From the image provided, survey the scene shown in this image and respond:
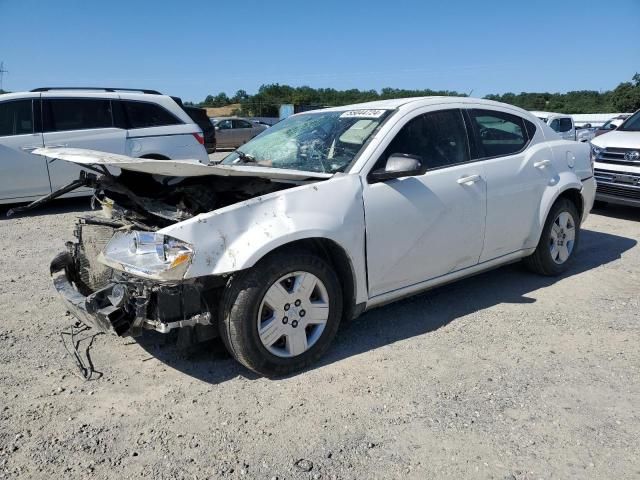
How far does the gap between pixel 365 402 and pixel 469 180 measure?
1966 mm

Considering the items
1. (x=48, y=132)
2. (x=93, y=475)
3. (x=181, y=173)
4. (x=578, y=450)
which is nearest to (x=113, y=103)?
(x=48, y=132)

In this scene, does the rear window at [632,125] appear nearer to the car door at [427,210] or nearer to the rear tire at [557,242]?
the rear tire at [557,242]

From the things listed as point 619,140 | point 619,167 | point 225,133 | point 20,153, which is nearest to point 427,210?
point 619,167

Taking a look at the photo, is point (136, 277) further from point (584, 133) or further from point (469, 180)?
point (584, 133)

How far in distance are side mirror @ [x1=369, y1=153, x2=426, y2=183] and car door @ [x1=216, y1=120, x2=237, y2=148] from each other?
2091 cm

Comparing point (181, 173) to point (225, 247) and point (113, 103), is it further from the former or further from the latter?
point (113, 103)

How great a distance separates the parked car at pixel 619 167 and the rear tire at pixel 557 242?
8.60 ft

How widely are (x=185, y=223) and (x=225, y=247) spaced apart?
0.84 ft

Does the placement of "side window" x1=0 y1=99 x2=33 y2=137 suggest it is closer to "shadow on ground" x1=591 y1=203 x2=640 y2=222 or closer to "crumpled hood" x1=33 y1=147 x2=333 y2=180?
"crumpled hood" x1=33 y1=147 x2=333 y2=180

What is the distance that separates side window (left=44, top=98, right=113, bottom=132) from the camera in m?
8.13

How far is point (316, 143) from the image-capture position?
399 cm

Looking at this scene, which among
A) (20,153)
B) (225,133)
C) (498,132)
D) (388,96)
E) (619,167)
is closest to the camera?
(498,132)

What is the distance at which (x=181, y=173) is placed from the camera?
126 inches

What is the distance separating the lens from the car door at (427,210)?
357cm
